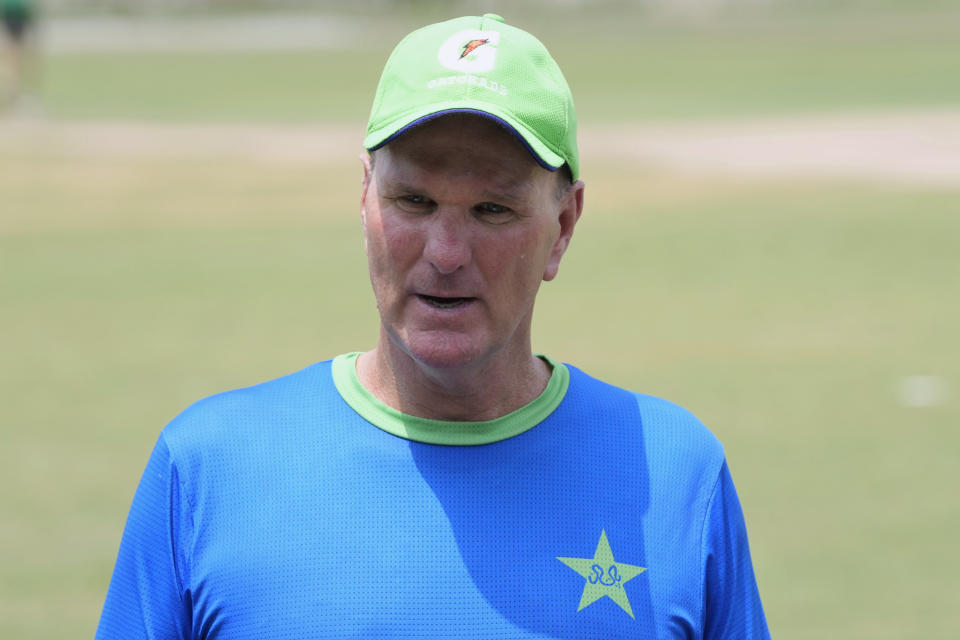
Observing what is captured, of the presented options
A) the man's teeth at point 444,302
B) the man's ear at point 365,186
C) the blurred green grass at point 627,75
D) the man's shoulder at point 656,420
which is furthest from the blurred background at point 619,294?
the man's teeth at point 444,302

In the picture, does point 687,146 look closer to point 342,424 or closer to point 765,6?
point 342,424

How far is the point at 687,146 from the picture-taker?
22.2m

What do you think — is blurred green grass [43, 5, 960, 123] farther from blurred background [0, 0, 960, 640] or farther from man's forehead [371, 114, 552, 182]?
man's forehead [371, 114, 552, 182]

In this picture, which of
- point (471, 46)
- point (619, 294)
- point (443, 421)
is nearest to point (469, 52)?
point (471, 46)

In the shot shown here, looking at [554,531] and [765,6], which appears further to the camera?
[765,6]

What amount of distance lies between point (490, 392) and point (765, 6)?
6736 centimetres

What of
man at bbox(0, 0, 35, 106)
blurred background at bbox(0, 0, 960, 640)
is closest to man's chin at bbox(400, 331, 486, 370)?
blurred background at bbox(0, 0, 960, 640)

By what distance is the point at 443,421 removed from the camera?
2641 mm

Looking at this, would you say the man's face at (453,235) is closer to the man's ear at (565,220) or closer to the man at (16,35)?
the man's ear at (565,220)

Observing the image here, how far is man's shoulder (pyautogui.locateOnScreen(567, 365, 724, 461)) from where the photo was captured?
2.74 metres

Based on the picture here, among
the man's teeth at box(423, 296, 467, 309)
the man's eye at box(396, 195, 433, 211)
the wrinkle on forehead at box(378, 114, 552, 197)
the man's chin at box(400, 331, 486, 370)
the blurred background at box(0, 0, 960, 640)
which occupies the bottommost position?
the man's chin at box(400, 331, 486, 370)

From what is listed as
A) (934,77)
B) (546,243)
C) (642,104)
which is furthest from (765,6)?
(546,243)

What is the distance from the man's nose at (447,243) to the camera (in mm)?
2490

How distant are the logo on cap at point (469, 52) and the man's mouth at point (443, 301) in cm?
39
